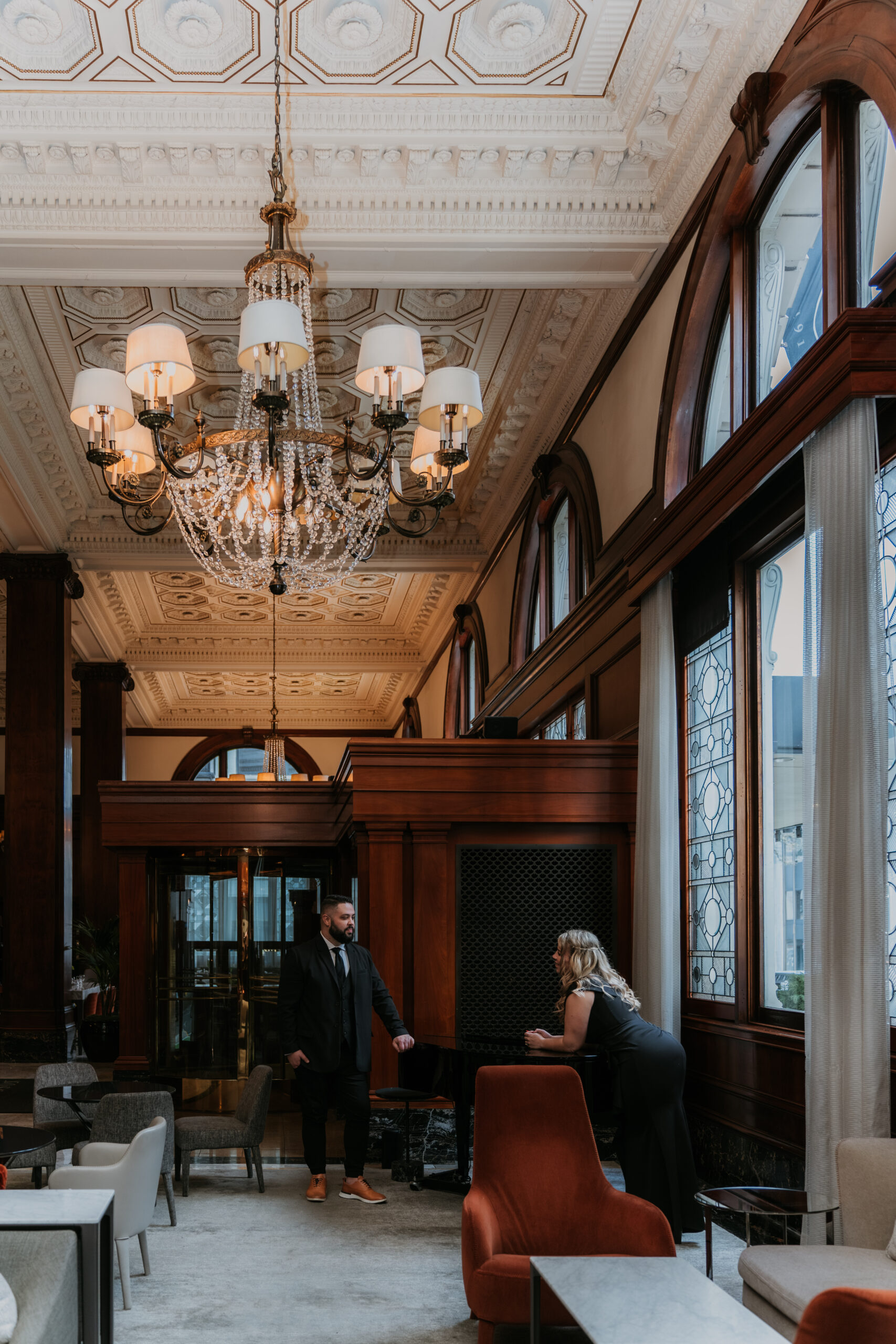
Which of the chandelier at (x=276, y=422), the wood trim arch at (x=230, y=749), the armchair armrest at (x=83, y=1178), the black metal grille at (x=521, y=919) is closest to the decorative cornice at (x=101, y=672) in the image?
the wood trim arch at (x=230, y=749)

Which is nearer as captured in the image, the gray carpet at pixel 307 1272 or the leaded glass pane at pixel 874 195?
the gray carpet at pixel 307 1272

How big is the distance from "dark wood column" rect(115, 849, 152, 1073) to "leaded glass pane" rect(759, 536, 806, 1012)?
635 cm

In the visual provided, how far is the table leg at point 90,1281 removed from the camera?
11.7ft

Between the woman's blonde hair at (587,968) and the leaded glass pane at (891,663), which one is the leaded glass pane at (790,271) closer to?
the leaded glass pane at (891,663)

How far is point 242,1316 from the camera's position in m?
4.41

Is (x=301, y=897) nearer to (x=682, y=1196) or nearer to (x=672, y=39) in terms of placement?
(x=682, y=1196)

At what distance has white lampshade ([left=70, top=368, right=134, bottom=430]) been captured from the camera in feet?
19.3

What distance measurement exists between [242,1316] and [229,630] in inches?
560

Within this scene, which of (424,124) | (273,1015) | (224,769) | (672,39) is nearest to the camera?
(672,39)

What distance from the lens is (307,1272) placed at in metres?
4.98

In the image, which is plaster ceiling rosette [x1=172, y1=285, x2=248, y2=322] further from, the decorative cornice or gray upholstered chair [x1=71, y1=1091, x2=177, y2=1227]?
the decorative cornice

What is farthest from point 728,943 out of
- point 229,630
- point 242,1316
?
point 229,630

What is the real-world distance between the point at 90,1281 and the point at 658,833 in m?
3.65

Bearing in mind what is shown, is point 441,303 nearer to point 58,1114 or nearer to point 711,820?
point 711,820
